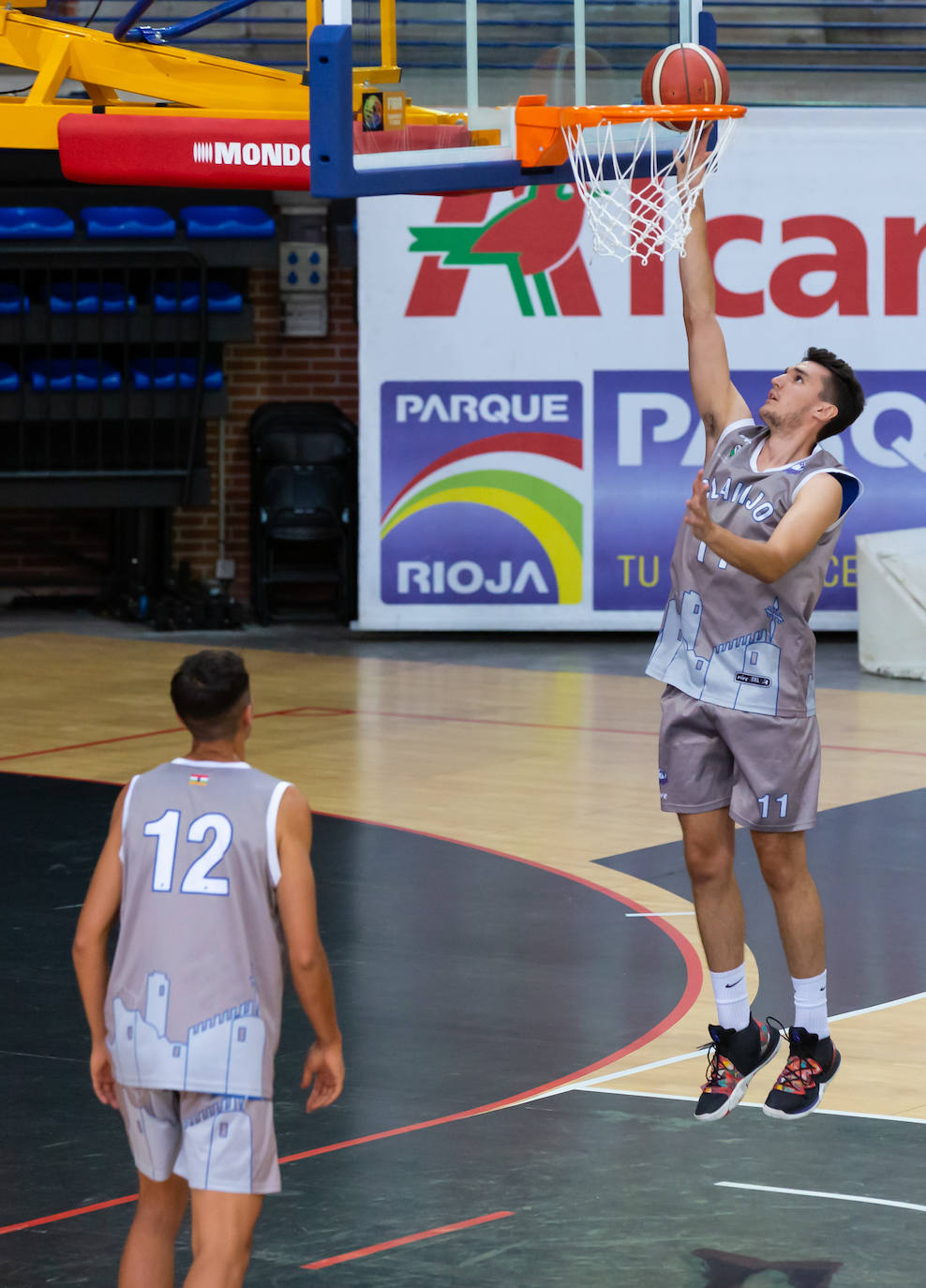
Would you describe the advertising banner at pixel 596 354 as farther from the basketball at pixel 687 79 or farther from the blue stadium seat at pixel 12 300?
the basketball at pixel 687 79

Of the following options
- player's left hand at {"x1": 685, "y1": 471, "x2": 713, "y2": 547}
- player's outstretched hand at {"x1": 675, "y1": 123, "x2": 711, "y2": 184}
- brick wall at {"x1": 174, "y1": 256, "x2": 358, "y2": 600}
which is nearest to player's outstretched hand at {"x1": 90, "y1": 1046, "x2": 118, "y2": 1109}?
player's left hand at {"x1": 685, "y1": 471, "x2": 713, "y2": 547}

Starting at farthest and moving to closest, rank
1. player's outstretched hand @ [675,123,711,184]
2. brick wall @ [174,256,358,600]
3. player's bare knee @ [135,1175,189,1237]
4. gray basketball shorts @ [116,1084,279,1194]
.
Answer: brick wall @ [174,256,358,600], player's outstretched hand @ [675,123,711,184], player's bare knee @ [135,1175,189,1237], gray basketball shorts @ [116,1084,279,1194]

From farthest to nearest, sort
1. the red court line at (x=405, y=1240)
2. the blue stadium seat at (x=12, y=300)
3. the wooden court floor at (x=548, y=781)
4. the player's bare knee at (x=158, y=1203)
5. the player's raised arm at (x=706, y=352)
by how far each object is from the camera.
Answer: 1. the blue stadium seat at (x=12, y=300)
2. the wooden court floor at (x=548, y=781)
3. the player's raised arm at (x=706, y=352)
4. the red court line at (x=405, y=1240)
5. the player's bare knee at (x=158, y=1203)

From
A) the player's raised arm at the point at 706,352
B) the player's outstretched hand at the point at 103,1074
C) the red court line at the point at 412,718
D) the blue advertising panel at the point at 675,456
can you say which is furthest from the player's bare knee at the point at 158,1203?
the blue advertising panel at the point at 675,456

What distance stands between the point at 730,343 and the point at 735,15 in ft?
10.0

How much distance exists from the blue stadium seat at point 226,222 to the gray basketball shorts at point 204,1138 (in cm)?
1240

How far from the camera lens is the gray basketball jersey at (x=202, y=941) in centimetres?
333

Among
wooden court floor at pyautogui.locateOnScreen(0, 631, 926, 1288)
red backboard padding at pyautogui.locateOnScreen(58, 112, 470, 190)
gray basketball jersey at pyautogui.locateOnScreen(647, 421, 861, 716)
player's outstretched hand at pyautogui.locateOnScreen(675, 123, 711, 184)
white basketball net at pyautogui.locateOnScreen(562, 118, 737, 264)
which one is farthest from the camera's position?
red backboard padding at pyautogui.locateOnScreen(58, 112, 470, 190)

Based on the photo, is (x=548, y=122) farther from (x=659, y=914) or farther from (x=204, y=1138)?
(x=204, y=1138)

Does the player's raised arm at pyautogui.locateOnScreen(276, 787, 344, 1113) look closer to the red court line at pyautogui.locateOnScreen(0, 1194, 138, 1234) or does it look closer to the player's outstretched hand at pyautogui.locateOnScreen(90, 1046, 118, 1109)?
the player's outstretched hand at pyautogui.locateOnScreen(90, 1046, 118, 1109)

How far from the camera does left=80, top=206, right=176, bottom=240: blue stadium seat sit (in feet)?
49.2

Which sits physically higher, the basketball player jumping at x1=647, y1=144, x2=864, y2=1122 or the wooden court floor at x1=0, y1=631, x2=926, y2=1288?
the basketball player jumping at x1=647, y1=144, x2=864, y2=1122

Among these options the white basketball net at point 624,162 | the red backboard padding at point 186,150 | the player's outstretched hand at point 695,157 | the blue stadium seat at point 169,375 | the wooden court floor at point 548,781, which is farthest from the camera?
the blue stadium seat at point 169,375

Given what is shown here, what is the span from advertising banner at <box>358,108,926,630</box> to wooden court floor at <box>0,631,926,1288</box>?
98cm
